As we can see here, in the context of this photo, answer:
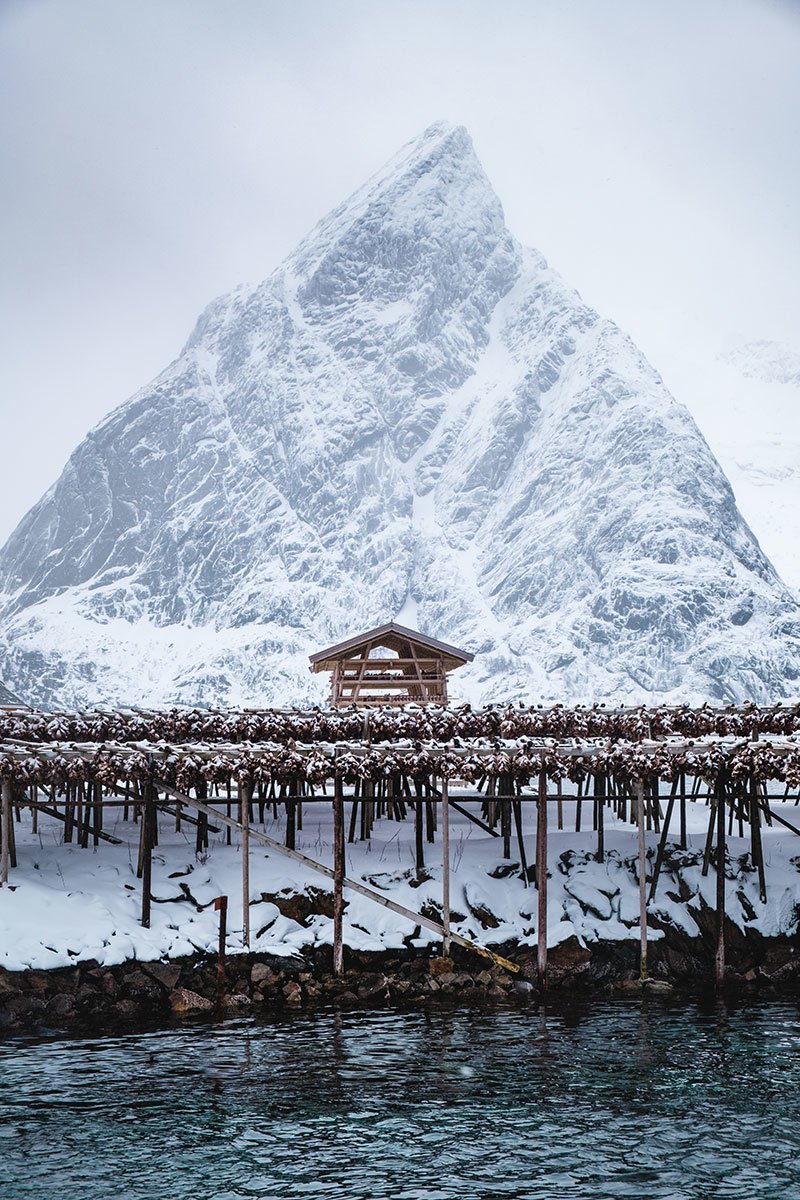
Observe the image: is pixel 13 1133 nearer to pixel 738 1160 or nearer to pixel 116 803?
pixel 738 1160

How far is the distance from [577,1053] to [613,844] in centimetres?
1120

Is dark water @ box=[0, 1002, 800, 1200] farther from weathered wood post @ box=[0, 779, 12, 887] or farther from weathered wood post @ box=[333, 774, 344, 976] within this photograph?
weathered wood post @ box=[0, 779, 12, 887]

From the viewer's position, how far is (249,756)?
30016mm

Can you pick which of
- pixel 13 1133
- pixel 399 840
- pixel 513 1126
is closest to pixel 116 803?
pixel 399 840

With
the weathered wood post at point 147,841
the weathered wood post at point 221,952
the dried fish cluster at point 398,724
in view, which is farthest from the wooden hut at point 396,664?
the weathered wood post at point 221,952

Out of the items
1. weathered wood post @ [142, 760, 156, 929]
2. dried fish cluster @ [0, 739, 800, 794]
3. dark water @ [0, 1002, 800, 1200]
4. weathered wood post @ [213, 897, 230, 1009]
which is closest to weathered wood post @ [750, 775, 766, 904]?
dried fish cluster @ [0, 739, 800, 794]

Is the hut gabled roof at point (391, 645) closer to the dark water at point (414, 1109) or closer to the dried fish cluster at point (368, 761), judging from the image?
the dried fish cluster at point (368, 761)

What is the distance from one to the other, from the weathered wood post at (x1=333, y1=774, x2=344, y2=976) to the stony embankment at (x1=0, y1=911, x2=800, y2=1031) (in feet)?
0.97

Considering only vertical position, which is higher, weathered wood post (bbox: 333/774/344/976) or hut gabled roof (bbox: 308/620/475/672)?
hut gabled roof (bbox: 308/620/475/672)

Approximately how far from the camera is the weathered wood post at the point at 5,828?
2909 centimetres

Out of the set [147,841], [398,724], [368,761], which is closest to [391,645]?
[398,724]

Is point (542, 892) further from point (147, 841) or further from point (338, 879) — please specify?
point (147, 841)

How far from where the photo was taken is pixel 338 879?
29984 millimetres

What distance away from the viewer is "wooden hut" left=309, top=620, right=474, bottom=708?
5150 cm
